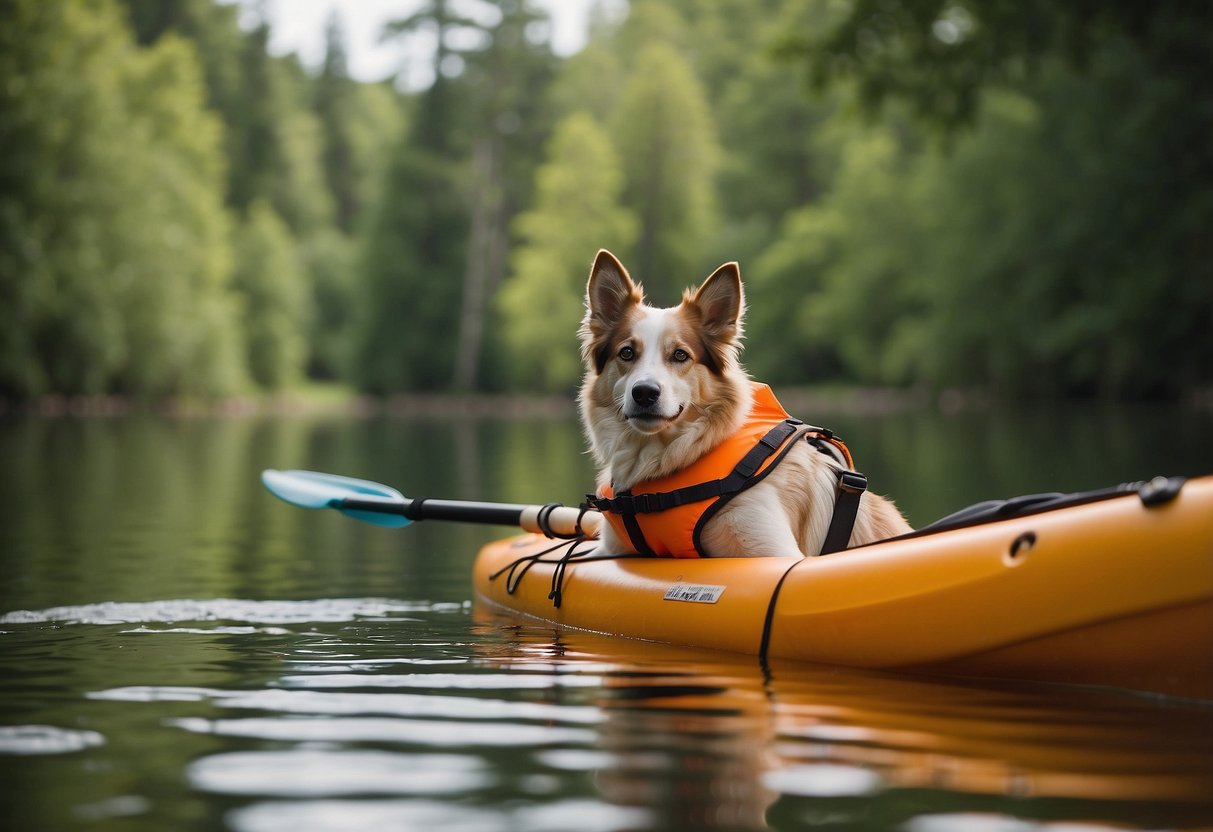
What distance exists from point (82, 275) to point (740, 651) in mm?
29402

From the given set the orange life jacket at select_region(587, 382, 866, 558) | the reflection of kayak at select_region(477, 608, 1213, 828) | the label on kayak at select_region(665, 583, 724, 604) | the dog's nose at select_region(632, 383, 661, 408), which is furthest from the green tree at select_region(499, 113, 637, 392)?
the reflection of kayak at select_region(477, 608, 1213, 828)

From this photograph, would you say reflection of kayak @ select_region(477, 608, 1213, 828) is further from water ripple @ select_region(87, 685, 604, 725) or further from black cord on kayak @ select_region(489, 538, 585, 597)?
black cord on kayak @ select_region(489, 538, 585, 597)

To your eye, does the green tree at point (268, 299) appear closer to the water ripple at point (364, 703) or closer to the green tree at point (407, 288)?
the green tree at point (407, 288)

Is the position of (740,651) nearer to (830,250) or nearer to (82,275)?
(82,275)

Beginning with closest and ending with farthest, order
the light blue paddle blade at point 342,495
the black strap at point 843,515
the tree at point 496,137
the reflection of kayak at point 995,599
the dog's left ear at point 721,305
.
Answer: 1. the reflection of kayak at point 995,599
2. the dog's left ear at point 721,305
3. the black strap at point 843,515
4. the light blue paddle blade at point 342,495
5. the tree at point 496,137

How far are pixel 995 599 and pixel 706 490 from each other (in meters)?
1.52

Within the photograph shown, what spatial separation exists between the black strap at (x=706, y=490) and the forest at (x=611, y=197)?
38.3ft

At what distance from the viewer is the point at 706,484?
599cm

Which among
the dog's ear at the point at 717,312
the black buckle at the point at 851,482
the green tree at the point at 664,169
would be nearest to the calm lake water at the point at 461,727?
the black buckle at the point at 851,482

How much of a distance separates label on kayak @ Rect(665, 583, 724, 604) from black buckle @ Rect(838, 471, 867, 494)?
31.8 inches

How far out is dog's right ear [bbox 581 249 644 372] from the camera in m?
6.12

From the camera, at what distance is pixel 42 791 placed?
11.6 feet

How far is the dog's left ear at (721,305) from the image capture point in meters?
6.08

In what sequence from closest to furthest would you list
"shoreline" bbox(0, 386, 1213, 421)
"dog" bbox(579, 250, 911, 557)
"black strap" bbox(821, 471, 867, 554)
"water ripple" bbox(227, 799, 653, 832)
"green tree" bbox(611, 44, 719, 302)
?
"water ripple" bbox(227, 799, 653, 832)
"dog" bbox(579, 250, 911, 557)
"black strap" bbox(821, 471, 867, 554)
"shoreline" bbox(0, 386, 1213, 421)
"green tree" bbox(611, 44, 719, 302)
